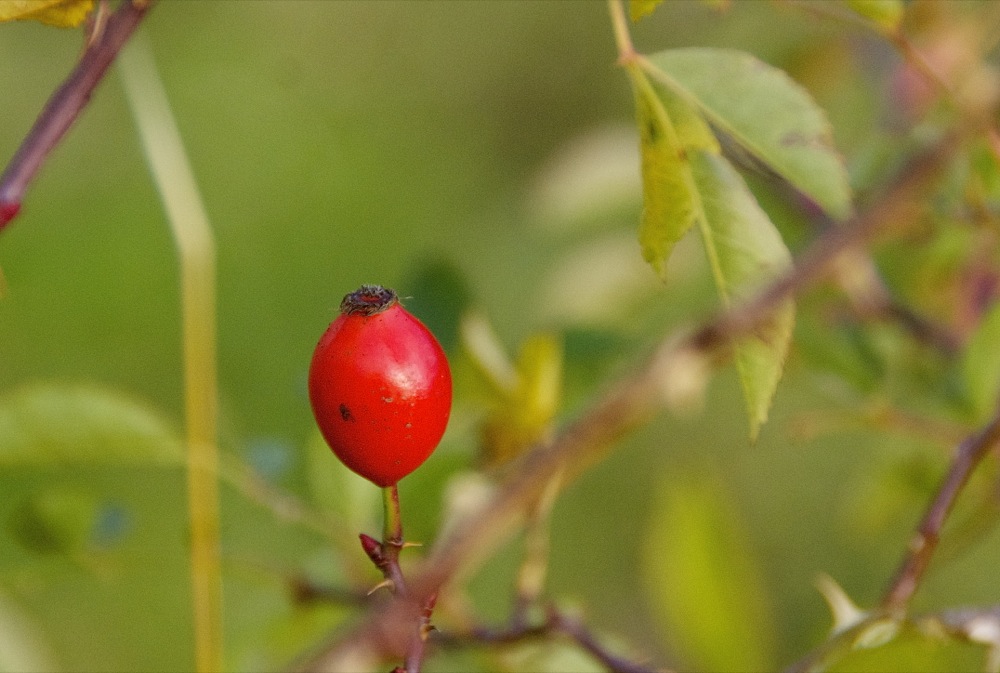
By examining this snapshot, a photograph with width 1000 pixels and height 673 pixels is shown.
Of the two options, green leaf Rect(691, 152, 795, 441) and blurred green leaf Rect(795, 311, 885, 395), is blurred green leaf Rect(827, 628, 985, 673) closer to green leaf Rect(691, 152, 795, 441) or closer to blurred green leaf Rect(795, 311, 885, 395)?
green leaf Rect(691, 152, 795, 441)

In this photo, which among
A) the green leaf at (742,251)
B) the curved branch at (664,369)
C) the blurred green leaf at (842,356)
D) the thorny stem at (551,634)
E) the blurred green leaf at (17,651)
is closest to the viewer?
the curved branch at (664,369)

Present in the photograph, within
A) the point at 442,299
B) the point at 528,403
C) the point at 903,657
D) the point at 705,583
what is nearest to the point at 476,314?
the point at 442,299

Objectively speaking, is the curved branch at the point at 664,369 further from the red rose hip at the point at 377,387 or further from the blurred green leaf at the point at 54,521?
the blurred green leaf at the point at 54,521

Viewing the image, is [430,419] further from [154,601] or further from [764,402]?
[154,601]

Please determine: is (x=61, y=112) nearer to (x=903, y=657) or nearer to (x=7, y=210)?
(x=7, y=210)

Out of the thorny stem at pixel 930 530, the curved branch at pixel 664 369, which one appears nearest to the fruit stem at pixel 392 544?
the curved branch at pixel 664 369

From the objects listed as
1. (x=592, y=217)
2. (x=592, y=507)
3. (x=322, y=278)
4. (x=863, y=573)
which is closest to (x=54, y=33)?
(x=322, y=278)
